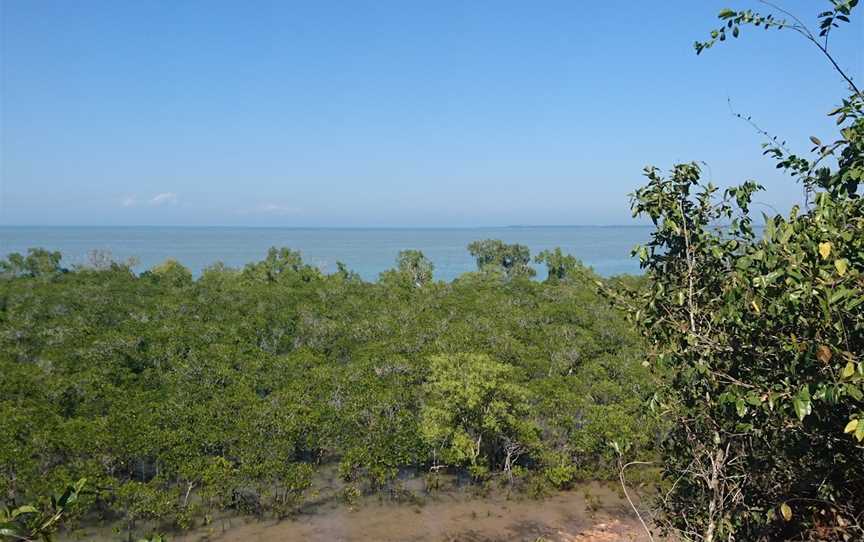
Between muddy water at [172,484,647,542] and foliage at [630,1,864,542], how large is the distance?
483 inches

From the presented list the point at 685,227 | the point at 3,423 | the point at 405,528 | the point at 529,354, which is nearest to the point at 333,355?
the point at 529,354

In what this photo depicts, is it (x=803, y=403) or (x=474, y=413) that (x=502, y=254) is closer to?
(x=474, y=413)

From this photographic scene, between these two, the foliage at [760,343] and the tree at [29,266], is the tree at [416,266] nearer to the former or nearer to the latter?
the tree at [29,266]

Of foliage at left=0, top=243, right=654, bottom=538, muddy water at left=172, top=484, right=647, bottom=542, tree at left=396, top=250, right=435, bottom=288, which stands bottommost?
muddy water at left=172, top=484, right=647, bottom=542

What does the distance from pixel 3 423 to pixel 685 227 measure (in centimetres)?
2023

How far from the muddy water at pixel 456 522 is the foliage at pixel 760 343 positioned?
1226 centimetres

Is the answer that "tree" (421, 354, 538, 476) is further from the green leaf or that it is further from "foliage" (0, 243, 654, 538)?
the green leaf

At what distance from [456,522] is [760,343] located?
1580 cm

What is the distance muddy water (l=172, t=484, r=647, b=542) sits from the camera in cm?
1823

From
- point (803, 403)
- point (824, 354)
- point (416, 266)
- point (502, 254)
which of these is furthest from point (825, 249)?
point (502, 254)

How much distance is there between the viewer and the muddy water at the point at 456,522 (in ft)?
59.8

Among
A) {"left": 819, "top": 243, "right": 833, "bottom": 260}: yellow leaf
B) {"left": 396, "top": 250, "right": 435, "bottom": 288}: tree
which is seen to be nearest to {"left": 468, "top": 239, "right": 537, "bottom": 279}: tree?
{"left": 396, "top": 250, "right": 435, "bottom": 288}: tree

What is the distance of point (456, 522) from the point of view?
63.5 ft

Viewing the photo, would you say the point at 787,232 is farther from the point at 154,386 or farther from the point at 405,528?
the point at 154,386
